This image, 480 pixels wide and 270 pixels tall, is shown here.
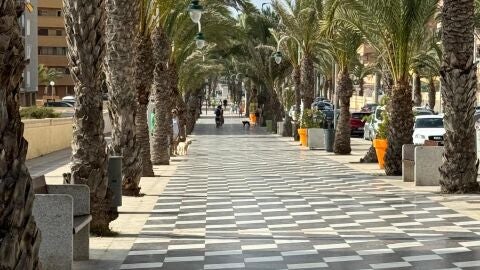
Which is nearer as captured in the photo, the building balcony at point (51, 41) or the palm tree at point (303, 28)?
the palm tree at point (303, 28)

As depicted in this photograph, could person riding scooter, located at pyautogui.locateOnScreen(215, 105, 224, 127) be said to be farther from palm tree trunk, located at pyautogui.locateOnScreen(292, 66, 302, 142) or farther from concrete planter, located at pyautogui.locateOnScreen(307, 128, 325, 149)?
concrete planter, located at pyautogui.locateOnScreen(307, 128, 325, 149)

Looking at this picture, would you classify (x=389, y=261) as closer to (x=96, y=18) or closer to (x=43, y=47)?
(x=96, y=18)

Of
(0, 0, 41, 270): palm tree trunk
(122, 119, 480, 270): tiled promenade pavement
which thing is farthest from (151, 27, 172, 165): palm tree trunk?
(0, 0, 41, 270): palm tree trunk

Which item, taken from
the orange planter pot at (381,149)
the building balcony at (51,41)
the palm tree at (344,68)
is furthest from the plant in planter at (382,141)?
the building balcony at (51,41)

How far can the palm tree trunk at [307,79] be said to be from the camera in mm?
37375

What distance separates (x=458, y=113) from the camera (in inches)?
630

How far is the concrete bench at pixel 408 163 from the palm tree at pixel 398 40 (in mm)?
1454

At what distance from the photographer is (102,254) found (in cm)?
980

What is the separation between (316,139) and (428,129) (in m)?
5.66

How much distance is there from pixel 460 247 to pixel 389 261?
135 centimetres

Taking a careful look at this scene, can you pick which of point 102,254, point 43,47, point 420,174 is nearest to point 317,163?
point 420,174

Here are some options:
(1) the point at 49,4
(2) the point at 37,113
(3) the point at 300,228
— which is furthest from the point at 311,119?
(1) the point at 49,4

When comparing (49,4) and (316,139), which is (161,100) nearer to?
(316,139)

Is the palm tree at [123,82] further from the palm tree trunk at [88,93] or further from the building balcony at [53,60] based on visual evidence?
the building balcony at [53,60]
